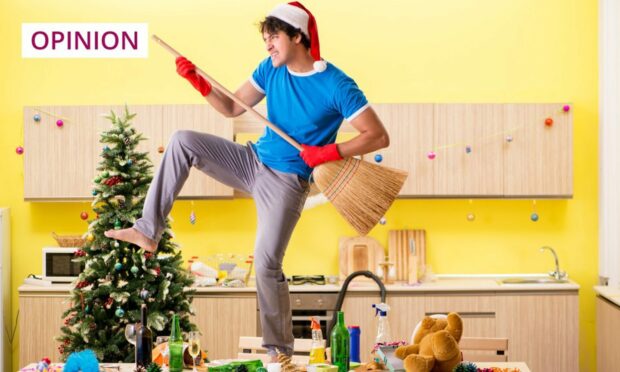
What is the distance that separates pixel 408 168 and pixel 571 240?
1.48 meters

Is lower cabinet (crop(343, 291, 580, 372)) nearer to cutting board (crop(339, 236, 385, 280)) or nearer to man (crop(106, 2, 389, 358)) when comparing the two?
cutting board (crop(339, 236, 385, 280))

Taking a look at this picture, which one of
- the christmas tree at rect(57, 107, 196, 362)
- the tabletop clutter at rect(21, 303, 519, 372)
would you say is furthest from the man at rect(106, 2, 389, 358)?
the christmas tree at rect(57, 107, 196, 362)

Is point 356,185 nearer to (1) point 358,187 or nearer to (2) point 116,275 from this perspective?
(1) point 358,187

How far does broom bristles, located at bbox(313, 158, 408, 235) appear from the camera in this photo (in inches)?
155

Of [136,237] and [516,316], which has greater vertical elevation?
[136,237]

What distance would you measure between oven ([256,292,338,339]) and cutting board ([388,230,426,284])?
2.01ft

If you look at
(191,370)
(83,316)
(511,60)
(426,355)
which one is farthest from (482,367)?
(511,60)

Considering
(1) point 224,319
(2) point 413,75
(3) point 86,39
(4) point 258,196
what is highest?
(3) point 86,39

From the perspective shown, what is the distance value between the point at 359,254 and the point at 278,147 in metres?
3.10

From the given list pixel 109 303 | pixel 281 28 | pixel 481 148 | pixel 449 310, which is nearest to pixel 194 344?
pixel 281 28

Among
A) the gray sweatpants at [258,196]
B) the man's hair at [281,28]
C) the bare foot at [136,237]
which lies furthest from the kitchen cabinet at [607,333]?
the bare foot at [136,237]

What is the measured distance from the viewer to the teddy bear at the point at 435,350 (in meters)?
3.79

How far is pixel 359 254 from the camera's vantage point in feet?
23.3

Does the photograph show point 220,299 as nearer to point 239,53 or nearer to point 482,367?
point 239,53
